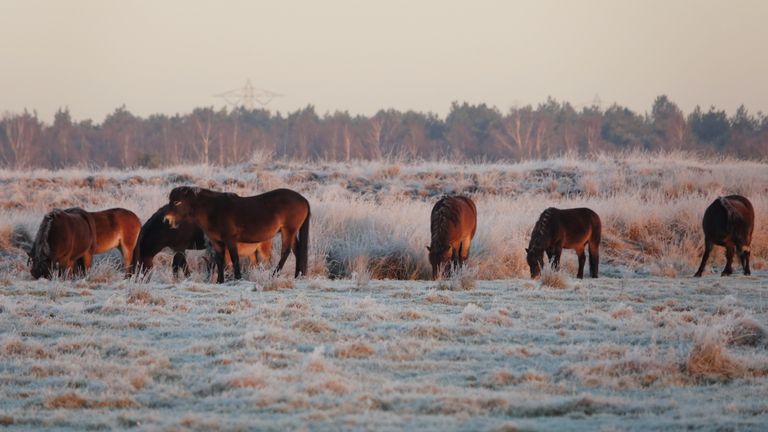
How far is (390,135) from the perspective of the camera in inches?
2896

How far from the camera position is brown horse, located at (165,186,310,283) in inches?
531

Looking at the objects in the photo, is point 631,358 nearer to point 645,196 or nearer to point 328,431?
point 328,431

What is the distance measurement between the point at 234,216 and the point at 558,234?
4.78 meters

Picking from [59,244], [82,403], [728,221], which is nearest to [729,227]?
[728,221]

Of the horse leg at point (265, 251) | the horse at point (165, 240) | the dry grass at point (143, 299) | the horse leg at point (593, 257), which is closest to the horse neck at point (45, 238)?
the horse at point (165, 240)

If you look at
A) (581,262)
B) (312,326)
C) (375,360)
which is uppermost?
(581,262)

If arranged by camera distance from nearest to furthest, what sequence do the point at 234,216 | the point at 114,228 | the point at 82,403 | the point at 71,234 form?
the point at 82,403 < the point at 71,234 < the point at 234,216 < the point at 114,228

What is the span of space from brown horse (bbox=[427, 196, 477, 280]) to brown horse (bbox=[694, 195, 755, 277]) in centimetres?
376

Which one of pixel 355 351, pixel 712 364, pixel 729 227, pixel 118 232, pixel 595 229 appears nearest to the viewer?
pixel 712 364

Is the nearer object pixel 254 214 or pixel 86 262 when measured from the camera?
pixel 254 214

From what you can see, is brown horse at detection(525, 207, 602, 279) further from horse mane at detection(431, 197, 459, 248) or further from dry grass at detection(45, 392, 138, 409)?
dry grass at detection(45, 392, 138, 409)

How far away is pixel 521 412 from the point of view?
6.54 meters

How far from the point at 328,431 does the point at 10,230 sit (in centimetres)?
1408

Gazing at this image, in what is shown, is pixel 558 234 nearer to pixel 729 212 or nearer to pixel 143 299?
pixel 729 212
